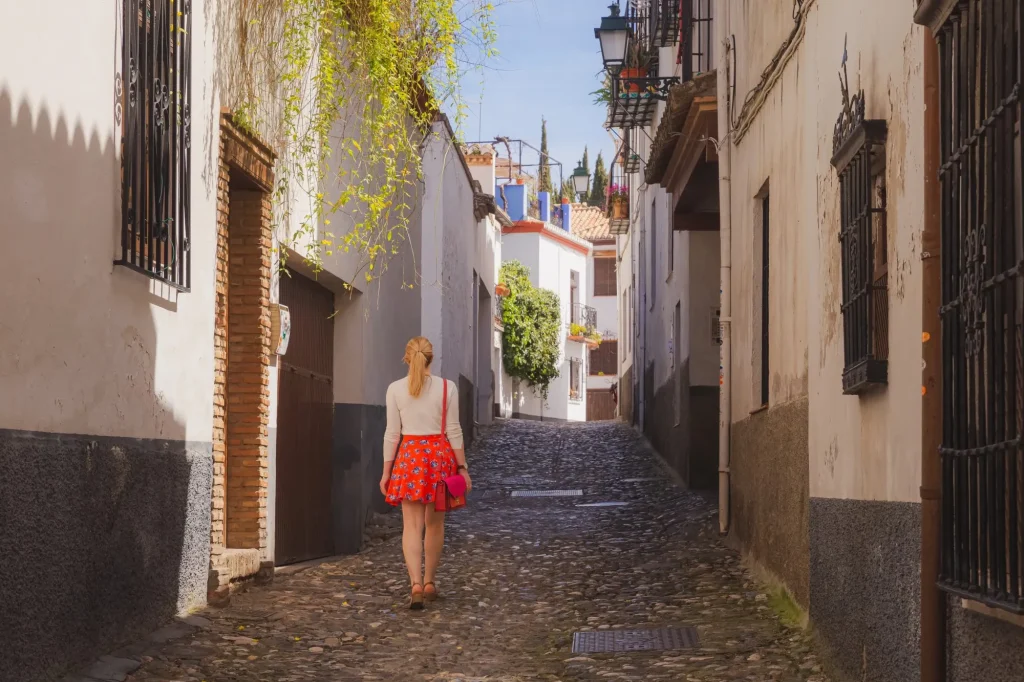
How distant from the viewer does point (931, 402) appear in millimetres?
4523

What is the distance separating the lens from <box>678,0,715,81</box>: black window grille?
45.4 ft

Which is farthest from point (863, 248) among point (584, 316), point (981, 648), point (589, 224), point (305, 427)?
point (589, 224)

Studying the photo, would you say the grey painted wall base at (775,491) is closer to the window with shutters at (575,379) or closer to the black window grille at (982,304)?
the black window grille at (982,304)

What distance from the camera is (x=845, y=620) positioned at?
615cm

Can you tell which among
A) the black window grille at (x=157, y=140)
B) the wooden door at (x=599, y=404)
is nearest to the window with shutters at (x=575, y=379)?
the wooden door at (x=599, y=404)

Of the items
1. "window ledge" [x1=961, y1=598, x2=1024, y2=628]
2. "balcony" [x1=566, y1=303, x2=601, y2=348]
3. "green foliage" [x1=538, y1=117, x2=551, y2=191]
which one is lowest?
"window ledge" [x1=961, y1=598, x2=1024, y2=628]

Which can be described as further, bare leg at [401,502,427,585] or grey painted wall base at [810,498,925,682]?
bare leg at [401,502,427,585]

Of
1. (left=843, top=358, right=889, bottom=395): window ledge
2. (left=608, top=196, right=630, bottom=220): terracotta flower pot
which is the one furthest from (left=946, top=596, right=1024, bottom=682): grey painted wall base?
(left=608, top=196, right=630, bottom=220): terracotta flower pot

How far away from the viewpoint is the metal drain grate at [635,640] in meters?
7.43

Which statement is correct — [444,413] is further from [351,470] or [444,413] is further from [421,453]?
[351,470]

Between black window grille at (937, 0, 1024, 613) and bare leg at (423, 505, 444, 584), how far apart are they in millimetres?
4958

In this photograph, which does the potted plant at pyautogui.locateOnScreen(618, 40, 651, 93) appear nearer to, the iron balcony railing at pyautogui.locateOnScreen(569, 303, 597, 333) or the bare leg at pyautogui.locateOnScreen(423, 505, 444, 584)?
the bare leg at pyautogui.locateOnScreen(423, 505, 444, 584)

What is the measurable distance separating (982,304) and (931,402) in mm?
716

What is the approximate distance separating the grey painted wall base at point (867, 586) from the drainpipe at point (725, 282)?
4061mm
